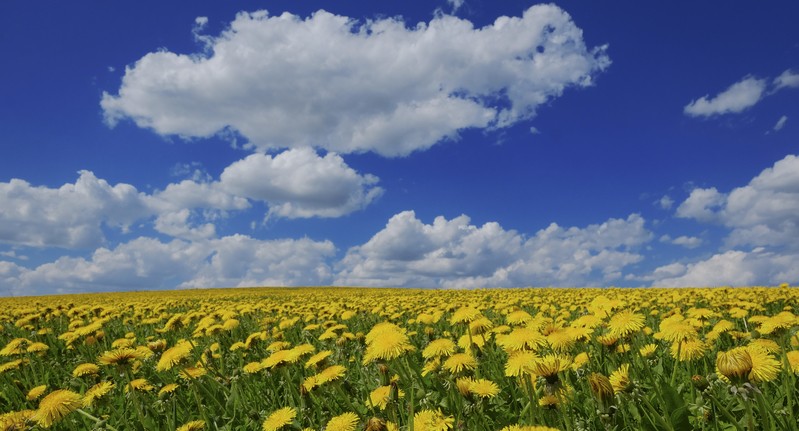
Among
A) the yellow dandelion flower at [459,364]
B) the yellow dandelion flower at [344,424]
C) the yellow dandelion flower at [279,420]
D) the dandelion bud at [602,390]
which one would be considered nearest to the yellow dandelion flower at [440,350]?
the yellow dandelion flower at [459,364]

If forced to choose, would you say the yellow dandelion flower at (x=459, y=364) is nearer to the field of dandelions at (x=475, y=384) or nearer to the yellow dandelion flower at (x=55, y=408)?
the field of dandelions at (x=475, y=384)

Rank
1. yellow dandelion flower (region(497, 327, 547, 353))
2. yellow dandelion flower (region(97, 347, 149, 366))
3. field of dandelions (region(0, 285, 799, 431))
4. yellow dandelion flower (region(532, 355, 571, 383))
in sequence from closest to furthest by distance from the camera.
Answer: yellow dandelion flower (region(532, 355, 571, 383))
field of dandelions (region(0, 285, 799, 431))
yellow dandelion flower (region(497, 327, 547, 353))
yellow dandelion flower (region(97, 347, 149, 366))

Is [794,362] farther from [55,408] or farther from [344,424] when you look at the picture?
[55,408]

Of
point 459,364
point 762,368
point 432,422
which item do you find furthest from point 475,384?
point 762,368

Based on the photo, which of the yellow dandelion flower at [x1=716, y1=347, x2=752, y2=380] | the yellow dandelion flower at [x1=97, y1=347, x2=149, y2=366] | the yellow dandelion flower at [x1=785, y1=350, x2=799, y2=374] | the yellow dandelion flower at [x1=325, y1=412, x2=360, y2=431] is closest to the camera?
the yellow dandelion flower at [x1=716, y1=347, x2=752, y2=380]

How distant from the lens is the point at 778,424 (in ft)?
8.39

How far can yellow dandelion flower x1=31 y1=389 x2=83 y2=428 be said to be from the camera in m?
3.09

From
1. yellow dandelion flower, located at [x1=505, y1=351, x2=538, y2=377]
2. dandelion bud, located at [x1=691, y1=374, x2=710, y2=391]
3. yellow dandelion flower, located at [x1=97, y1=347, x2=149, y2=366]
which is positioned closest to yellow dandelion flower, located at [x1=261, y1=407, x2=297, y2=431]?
yellow dandelion flower, located at [x1=97, y1=347, x2=149, y2=366]

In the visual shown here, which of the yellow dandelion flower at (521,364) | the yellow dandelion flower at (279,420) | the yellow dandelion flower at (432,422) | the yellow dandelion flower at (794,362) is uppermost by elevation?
the yellow dandelion flower at (521,364)

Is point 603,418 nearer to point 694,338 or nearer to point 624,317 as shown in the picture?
point 624,317

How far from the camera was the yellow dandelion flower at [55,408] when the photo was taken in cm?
309

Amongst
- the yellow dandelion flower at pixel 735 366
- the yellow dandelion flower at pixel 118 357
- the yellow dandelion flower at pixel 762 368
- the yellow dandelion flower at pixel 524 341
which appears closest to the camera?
the yellow dandelion flower at pixel 735 366

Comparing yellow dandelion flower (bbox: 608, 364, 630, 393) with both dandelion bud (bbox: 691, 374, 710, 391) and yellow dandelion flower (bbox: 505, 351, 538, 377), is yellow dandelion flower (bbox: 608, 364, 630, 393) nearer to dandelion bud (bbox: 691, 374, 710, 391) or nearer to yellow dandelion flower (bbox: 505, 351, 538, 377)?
yellow dandelion flower (bbox: 505, 351, 538, 377)

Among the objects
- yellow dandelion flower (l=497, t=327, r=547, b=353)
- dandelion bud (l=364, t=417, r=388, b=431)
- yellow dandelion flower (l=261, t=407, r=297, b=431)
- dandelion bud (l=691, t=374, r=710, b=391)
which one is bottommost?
yellow dandelion flower (l=261, t=407, r=297, b=431)
